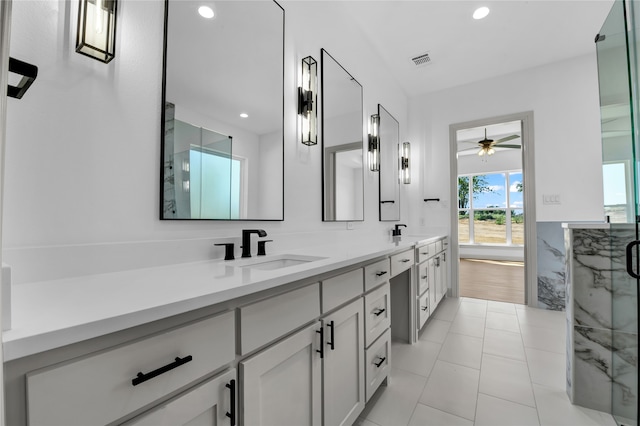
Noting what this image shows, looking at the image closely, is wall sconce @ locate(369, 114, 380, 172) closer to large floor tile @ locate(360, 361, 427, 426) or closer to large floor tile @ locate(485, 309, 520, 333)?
large floor tile @ locate(360, 361, 427, 426)

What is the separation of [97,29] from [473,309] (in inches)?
150

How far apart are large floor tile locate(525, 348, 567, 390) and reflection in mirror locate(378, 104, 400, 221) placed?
168 cm

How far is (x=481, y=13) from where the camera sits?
2504 mm

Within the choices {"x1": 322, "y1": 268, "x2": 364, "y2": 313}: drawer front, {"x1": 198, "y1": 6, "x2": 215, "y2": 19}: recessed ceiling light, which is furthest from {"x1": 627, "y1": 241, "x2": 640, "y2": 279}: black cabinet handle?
{"x1": 198, "y1": 6, "x2": 215, "y2": 19}: recessed ceiling light

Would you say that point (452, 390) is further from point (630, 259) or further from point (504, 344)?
point (630, 259)

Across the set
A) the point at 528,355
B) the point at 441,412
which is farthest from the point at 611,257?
the point at 441,412

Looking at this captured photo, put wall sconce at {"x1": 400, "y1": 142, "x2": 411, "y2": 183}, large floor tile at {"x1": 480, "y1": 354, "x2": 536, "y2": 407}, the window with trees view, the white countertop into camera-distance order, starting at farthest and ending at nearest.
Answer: the window with trees view → wall sconce at {"x1": 400, "y1": 142, "x2": 411, "y2": 183} → large floor tile at {"x1": 480, "y1": 354, "x2": 536, "y2": 407} → the white countertop

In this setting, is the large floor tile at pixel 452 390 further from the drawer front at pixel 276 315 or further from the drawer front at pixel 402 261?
the drawer front at pixel 276 315

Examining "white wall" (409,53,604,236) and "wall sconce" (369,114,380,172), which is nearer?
"wall sconce" (369,114,380,172)

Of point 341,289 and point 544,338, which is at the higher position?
point 341,289

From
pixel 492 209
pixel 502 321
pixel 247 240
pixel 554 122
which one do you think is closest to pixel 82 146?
pixel 247 240

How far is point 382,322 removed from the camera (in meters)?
1.62

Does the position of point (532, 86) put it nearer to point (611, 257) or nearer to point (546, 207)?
point (546, 207)

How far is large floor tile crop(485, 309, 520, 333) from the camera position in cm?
265
